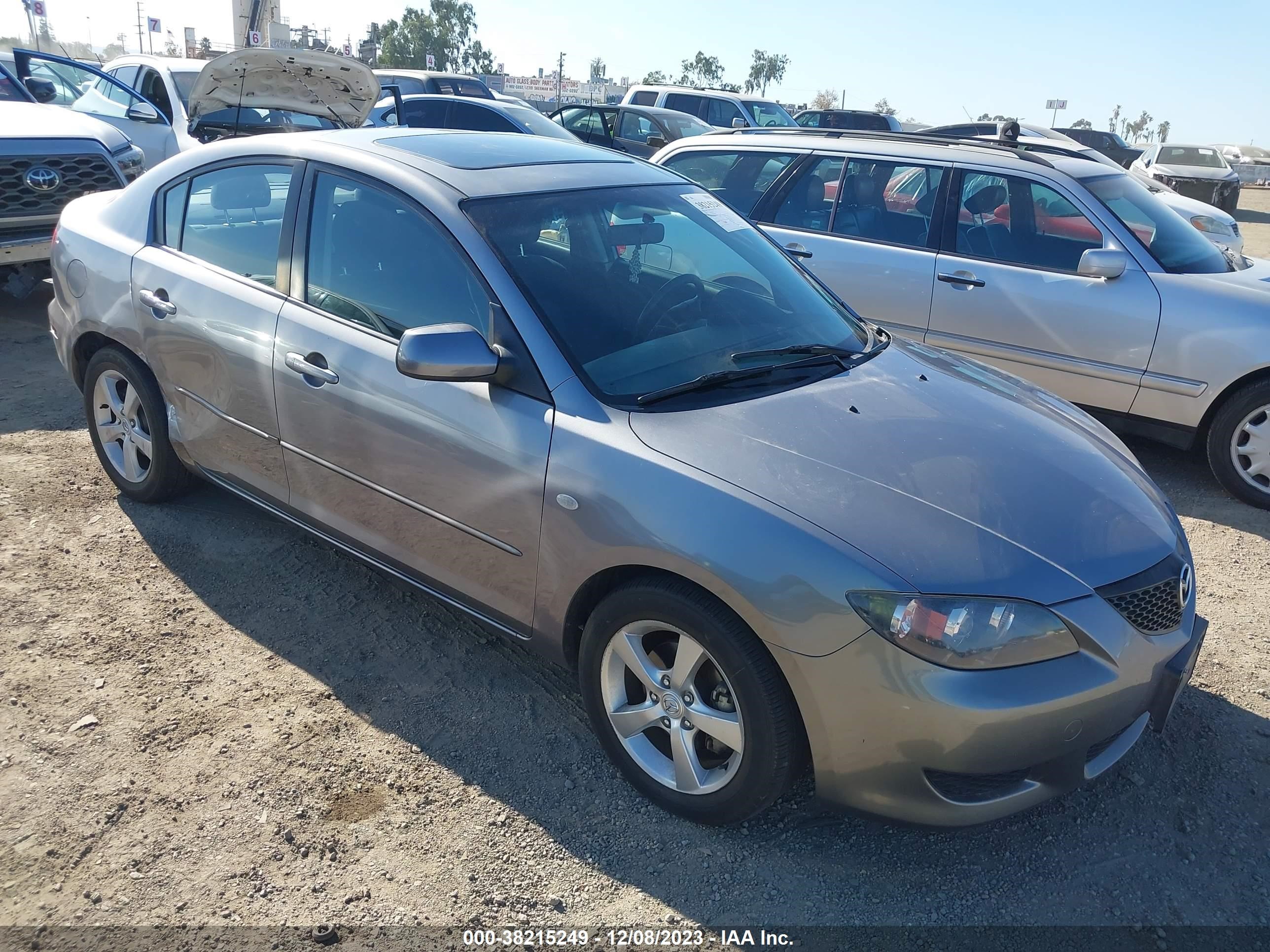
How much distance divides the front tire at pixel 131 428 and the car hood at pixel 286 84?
3.59 m

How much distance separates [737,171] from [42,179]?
198 inches

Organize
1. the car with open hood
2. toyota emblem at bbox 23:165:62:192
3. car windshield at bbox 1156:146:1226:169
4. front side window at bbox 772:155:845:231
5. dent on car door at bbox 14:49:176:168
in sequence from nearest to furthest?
front side window at bbox 772:155:845:231
toyota emblem at bbox 23:165:62:192
the car with open hood
dent on car door at bbox 14:49:176:168
car windshield at bbox 1156:146:1226:169

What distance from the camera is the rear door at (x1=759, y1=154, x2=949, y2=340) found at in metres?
5.82

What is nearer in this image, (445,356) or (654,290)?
(445,356)

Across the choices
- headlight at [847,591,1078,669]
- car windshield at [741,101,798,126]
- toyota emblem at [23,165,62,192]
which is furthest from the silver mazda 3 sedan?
car windshield at [741,101,798,126]

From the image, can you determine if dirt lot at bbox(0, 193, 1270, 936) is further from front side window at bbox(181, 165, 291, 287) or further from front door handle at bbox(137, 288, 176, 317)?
front side window at bbox(181, 165, 291, 287)

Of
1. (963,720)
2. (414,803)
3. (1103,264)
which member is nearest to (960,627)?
(963,720)

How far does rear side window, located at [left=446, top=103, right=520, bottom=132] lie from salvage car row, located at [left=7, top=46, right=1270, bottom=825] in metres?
8.73

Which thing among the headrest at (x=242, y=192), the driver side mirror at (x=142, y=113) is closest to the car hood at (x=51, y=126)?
the driver side mirror at (x=142, y=113)

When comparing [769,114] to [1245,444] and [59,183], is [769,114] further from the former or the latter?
[1245,444]

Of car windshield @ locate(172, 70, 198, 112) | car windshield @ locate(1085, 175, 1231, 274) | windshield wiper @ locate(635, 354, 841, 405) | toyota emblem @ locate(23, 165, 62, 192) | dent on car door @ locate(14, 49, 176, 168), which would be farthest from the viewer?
car windshield @ locate(172, 70, 198, 112)

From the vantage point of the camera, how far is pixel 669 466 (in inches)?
101

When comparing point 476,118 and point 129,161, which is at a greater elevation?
point 476,118

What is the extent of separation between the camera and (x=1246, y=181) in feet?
102
